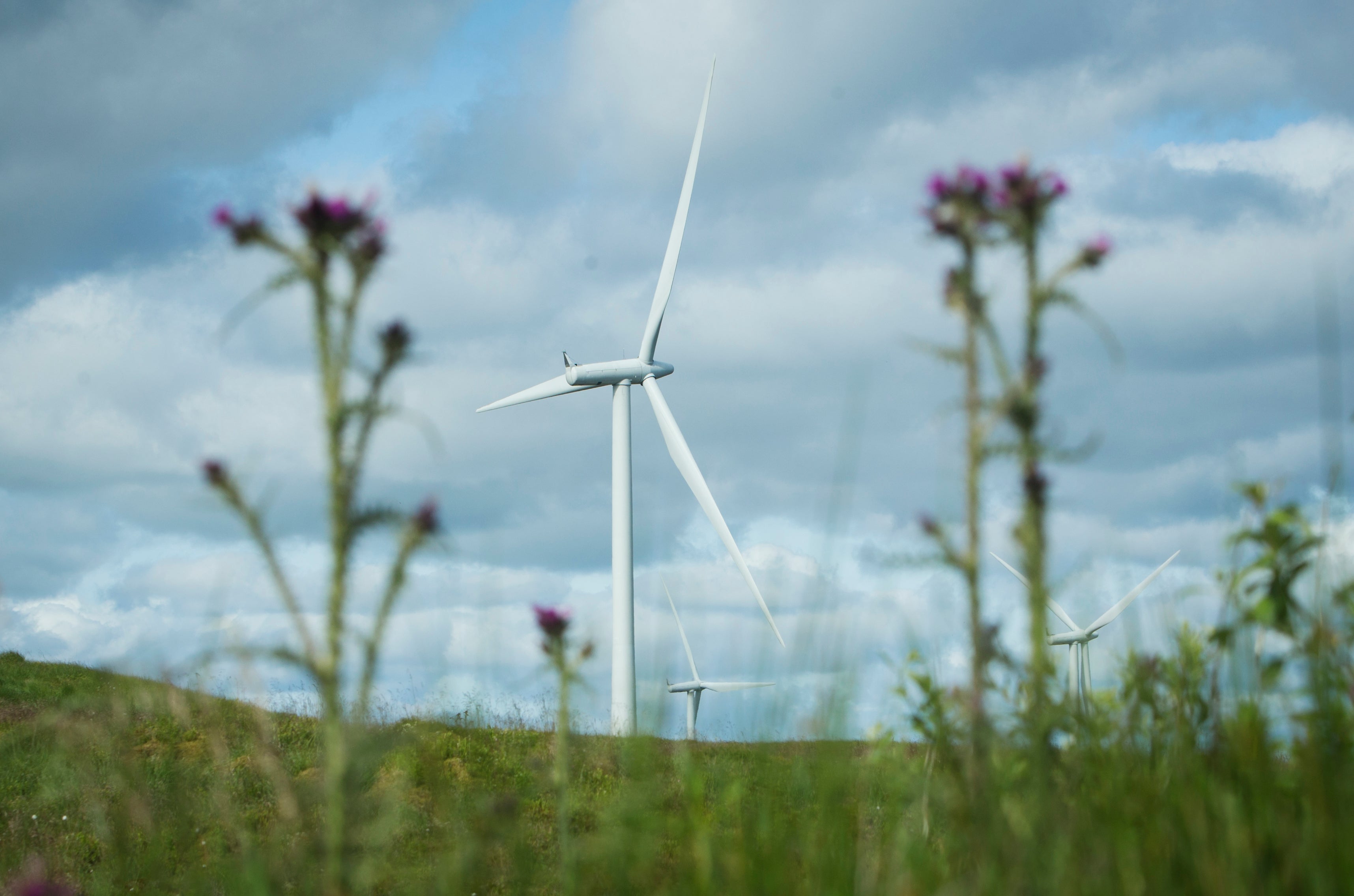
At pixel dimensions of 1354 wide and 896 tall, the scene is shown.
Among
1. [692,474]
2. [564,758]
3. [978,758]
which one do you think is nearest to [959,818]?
[978,758]

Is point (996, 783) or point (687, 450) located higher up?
point (687, 450)

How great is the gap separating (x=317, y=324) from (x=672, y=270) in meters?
20.8

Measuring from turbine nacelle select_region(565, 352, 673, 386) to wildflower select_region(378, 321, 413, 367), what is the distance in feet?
69.7

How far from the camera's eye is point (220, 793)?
4141 millimetres

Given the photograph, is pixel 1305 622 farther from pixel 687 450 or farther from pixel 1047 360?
pixel 687 450

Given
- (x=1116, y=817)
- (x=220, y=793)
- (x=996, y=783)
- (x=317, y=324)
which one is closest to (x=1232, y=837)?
(x=1116, y=817)

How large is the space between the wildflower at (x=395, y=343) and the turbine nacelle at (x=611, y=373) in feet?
69.7

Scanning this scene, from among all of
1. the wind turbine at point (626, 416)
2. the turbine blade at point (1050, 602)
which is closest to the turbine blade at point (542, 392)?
the wind turbine at point (626, 416)

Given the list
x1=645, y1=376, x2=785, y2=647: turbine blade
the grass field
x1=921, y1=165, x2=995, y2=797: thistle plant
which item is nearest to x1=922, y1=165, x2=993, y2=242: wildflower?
x1=921, y1=165, x2=995, y2=797: thistle plant

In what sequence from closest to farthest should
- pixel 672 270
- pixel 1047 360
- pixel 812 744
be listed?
pixel 1047 360 < pixel 812 744 < pixel 672 270

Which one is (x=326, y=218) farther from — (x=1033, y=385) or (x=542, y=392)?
(x=542, y=392)

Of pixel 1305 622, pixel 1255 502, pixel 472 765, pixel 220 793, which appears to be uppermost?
pixel 1255 502

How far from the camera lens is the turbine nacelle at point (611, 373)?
24.6 m

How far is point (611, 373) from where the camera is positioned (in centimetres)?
2462
